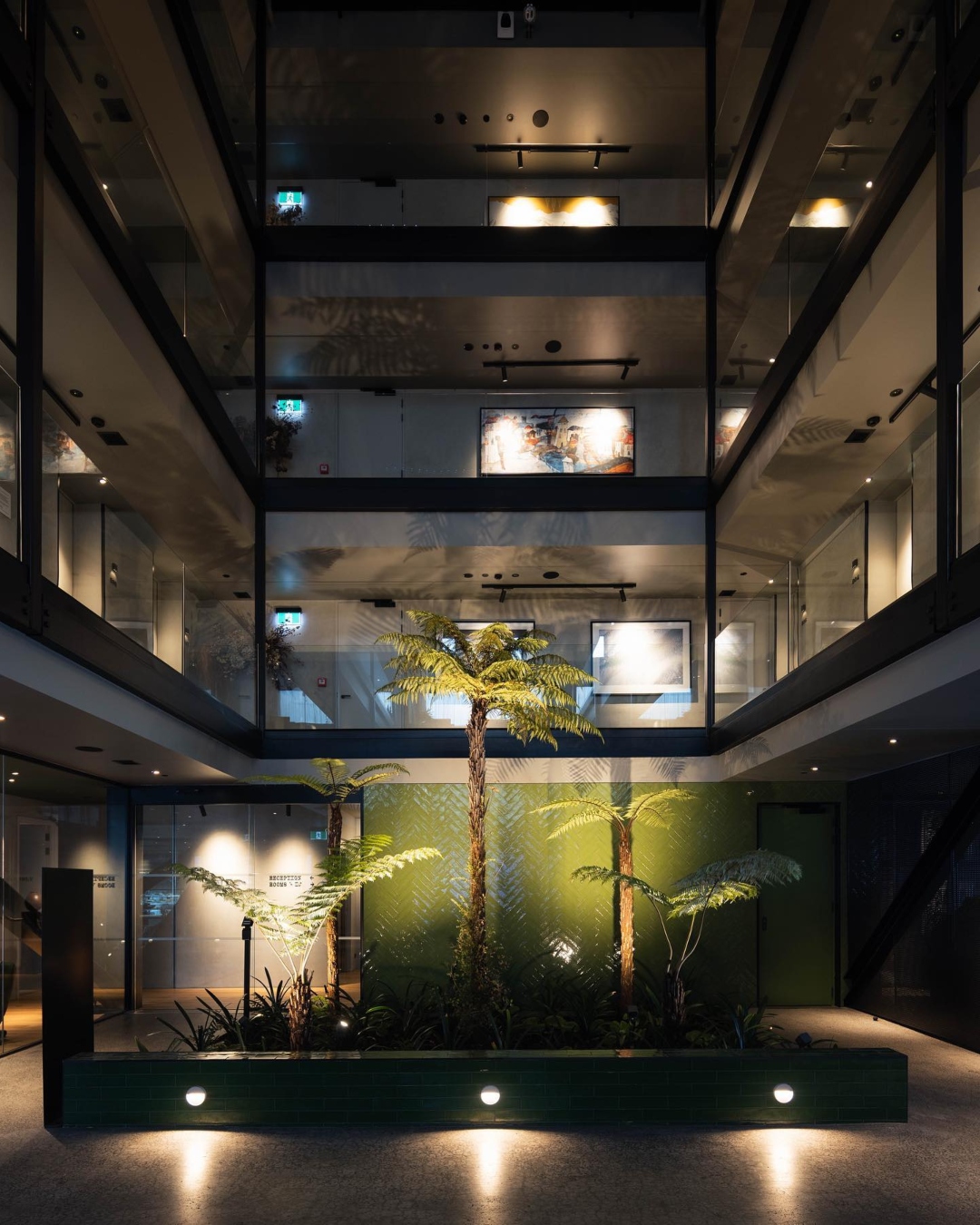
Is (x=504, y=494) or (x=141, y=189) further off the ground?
(x=141, y=189)

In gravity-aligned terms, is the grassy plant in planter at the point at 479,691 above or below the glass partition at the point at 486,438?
below

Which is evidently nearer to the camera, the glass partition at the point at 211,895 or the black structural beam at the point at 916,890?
the black structural beam at the point at 916,890

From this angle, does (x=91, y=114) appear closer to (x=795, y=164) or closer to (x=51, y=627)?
(x=51, y=627)

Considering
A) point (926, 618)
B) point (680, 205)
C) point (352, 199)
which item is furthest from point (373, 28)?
point (926, 618)

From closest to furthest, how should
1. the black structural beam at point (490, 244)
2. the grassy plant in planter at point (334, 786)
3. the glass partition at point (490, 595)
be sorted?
the grassy plant in planter at point (334, 786) → the glass partition at point (490, 595) → the black structural beam at point (490, 244)

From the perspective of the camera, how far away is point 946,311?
6.20 m

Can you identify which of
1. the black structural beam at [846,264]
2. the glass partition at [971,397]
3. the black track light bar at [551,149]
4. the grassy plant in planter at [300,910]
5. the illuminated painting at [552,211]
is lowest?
the grassy plant in planter at [300,910]

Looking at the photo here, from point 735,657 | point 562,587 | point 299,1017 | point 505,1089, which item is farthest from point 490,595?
point 505,1089

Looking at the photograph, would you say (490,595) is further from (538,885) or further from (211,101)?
(211,101)

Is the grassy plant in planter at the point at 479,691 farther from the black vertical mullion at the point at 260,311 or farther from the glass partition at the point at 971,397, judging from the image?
the glass partition at the point at 971,397

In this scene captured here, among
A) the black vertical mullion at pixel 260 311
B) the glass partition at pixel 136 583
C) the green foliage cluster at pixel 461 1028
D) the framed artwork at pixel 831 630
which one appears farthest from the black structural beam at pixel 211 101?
the green foliage cluster at pixel 461 1028

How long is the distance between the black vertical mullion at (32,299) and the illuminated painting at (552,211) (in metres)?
8.73

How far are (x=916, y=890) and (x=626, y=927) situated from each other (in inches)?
121

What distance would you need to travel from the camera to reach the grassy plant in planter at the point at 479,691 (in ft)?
32.0
